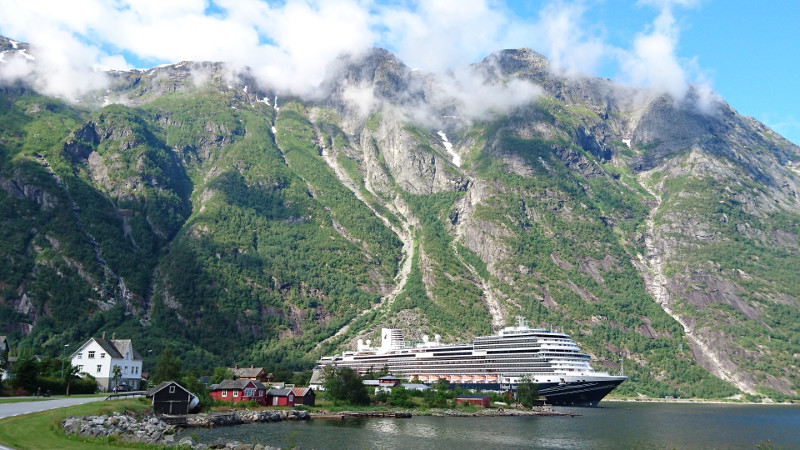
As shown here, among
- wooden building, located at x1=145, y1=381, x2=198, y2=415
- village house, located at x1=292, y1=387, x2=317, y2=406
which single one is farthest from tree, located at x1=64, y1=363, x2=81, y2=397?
village house, located at x1=292, y1=387, x2=317, y2=406

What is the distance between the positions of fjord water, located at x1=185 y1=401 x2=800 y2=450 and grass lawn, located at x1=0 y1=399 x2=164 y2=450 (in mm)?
11456

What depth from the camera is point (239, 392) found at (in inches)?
3718

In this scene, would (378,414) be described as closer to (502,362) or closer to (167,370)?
(167,370)

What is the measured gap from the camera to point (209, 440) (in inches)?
2254

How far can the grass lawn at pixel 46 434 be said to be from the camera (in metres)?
38.1

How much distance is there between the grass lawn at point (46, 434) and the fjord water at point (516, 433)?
1146 cm

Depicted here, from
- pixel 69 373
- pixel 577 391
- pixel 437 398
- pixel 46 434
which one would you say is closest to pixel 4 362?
pixel 69 373

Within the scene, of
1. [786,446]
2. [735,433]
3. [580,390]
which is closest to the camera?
[786,446]

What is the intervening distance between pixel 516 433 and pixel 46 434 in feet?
173

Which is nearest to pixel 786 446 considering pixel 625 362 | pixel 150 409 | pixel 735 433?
pixel 735 433

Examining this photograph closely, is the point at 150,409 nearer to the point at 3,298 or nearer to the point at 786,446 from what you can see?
the point at 786,446

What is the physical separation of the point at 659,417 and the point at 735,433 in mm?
25290

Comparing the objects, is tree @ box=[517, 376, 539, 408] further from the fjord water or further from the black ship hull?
the fjord water

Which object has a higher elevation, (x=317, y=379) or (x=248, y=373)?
(x=248, y=373)
